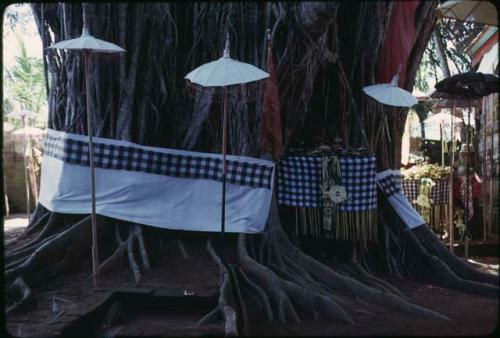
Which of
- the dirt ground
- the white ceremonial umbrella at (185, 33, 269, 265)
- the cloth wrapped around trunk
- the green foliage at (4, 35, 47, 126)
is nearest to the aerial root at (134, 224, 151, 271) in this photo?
the dirt ground

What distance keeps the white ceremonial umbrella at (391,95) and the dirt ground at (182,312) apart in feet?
6.88

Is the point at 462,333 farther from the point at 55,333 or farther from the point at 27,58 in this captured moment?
the point at 27,58

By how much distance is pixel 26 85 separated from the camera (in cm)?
2712

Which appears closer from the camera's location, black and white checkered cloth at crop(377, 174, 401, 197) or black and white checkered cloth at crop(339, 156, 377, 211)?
black and white checkered cloth at crop(339, 156, 377, 211)

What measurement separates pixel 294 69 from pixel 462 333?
3.54 meters

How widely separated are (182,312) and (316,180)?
2371 mm

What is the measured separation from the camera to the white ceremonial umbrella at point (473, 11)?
603cm

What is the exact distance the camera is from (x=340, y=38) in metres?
6.93

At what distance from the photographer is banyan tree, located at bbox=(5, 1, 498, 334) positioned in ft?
18.7

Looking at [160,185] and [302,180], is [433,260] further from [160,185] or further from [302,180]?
[160,185]

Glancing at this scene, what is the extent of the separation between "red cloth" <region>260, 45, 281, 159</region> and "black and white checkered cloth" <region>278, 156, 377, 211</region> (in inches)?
22.0

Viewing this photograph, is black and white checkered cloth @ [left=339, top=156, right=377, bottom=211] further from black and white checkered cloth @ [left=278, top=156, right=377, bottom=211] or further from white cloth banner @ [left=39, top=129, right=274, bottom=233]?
white cloth banner @ [left=39, top=129, right=274, bottom=233]

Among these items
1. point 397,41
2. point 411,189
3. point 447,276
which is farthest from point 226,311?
point 411,189

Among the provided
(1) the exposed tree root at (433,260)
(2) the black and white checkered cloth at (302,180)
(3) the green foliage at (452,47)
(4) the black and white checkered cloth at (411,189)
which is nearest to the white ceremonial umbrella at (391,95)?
(2) the black and white checkered cloth at (302,180)
